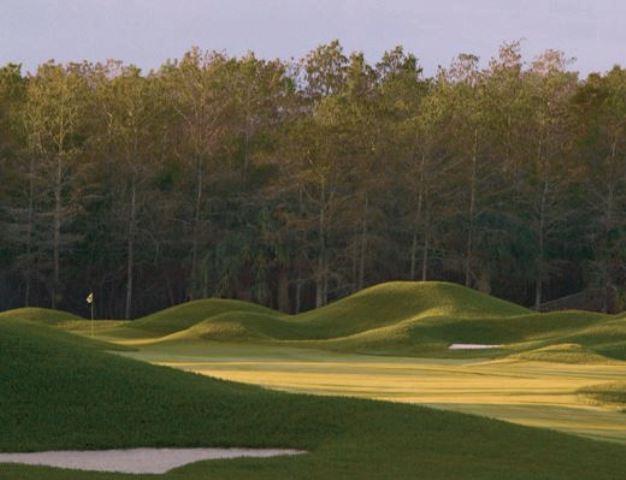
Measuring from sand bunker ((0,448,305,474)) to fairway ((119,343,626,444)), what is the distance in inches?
234

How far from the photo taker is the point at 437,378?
105 ft

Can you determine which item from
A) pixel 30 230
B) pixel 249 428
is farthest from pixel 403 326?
pixel 249 428

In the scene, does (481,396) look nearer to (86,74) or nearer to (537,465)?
(537,465)

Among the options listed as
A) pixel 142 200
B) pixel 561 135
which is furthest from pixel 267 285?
pixel 561 135

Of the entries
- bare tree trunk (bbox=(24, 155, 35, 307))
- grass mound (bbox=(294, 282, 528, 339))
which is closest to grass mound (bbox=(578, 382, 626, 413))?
grass mound (bbox=(294, 282, 528, 339))

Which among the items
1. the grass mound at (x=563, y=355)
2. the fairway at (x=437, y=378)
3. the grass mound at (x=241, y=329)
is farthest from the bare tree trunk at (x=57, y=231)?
the grass mound at (x=563, y=355)

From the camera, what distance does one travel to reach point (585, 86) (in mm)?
79188

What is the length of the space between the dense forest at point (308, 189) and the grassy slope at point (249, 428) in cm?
5169

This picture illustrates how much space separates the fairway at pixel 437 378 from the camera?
22.4 metres

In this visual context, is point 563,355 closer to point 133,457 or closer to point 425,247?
point 133,457

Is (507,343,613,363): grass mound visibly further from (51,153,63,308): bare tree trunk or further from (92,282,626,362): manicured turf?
(51,153,63,308): bare tree trunk

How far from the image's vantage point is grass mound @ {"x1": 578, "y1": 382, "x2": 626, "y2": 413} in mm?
25547

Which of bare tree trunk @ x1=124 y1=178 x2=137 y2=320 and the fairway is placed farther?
bare tree trunk @ x1=124 y1=178 x2=137 y2=320

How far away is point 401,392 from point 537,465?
11901 millimetres
